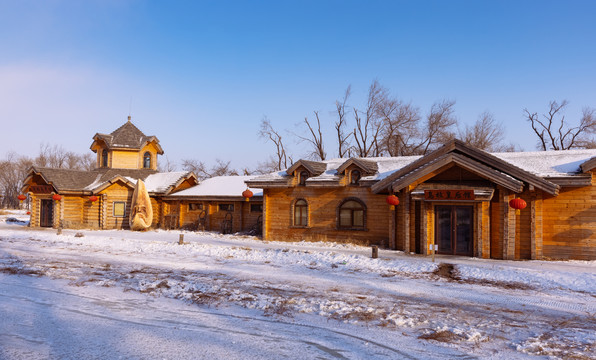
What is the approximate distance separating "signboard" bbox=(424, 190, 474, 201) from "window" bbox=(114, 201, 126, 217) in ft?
73.1

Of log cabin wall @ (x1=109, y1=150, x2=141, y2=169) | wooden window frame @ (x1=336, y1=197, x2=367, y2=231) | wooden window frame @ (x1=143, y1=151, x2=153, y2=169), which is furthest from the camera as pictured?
wooden window frame @ (x1=143, y1=151, x2=153, y2=169)

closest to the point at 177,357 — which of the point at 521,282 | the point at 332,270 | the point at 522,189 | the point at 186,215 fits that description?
the point at 332,270

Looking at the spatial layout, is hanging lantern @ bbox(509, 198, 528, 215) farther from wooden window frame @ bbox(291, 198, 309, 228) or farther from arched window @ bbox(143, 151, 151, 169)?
arched window @ bbox(143, 151, 151, 169)

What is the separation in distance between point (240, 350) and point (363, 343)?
6.65ft

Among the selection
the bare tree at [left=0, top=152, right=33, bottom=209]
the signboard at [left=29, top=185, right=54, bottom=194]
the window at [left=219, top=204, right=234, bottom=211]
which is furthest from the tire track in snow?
the bare tree at [left=0, top=152, right=33, bottom=209]

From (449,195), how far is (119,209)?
23.5 m

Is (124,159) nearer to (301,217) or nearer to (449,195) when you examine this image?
(301,217)

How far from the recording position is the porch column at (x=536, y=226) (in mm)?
16734

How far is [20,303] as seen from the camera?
29.6 feet

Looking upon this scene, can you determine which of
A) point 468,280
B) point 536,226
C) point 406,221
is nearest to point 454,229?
point 406,221

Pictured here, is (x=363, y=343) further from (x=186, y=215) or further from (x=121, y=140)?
(x=121, y=140)

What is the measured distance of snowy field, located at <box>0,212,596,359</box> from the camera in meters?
6.53

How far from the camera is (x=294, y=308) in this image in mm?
8867

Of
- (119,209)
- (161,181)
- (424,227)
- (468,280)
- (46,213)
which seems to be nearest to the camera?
(468,280)
